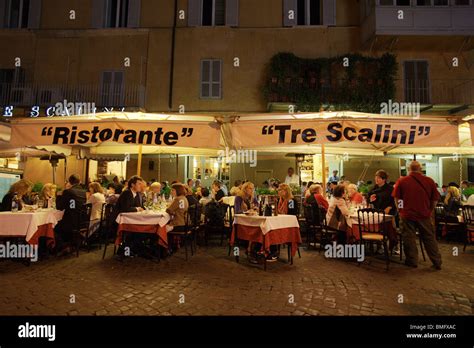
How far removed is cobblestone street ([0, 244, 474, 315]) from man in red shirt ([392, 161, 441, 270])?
0.30 metres

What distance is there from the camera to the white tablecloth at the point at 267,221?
17.5 feet

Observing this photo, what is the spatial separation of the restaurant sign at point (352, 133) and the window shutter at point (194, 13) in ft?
40.6

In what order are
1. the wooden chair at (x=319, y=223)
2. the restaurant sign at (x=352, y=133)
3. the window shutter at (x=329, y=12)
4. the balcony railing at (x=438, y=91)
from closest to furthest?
the restaurant sign at (x=352, y=133) → the wooden chair at (x=319, y=223) → the balcony railing at (x=438, y=91) → the window shutter at (x=329, y=12)

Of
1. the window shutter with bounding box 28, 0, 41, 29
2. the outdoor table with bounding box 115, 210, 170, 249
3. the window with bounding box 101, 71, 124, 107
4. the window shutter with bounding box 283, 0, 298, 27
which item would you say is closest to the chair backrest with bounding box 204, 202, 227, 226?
the outdoor table with bounding box 115, 210, 170, 249

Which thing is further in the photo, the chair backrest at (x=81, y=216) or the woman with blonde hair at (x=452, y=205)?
the woman with blonde hair at (x=452, y=205)

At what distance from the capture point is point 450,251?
6.89 m

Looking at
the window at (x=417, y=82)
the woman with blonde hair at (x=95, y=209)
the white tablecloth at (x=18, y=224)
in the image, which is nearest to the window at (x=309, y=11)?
the window at (x=417, y=82)

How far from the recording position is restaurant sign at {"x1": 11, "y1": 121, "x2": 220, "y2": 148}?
533cm

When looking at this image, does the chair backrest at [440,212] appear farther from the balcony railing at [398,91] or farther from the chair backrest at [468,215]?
the balcony railing at [398,91]

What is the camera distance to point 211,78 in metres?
15.1

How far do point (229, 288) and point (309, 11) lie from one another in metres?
15.4

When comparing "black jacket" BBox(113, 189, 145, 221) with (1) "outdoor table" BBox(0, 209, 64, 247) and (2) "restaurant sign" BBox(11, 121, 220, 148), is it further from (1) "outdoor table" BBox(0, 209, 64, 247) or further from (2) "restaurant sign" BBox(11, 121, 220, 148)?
(1) "outdoor table" BBox(0, 209, 64, 247)

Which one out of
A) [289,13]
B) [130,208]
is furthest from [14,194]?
[289,13]

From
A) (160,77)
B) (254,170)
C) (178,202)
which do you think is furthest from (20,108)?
(178,202)
